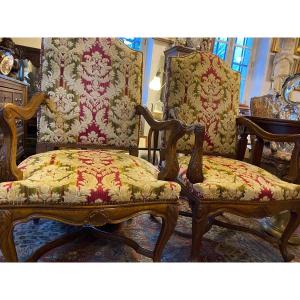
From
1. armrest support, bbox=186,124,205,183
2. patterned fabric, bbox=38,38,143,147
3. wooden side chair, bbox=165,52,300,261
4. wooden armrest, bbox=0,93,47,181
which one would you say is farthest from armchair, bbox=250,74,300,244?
wooden armrest, bbox=0,93,47,181

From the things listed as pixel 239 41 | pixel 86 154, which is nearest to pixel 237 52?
pixel 239 41

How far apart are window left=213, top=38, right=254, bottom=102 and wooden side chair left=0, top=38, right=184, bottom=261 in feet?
14.0

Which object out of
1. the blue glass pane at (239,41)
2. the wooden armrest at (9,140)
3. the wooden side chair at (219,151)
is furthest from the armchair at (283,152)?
the blue glass pane at (239,41)

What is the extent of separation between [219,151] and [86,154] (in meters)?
0.88

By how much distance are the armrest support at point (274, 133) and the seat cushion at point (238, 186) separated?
149 mm

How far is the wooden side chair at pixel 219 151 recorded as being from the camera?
1214mm

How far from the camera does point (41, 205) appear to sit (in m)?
0.95

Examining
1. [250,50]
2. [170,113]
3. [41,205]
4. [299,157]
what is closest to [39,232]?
[41,205]

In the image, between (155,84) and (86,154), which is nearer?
(86,154)

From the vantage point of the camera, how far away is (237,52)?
5.54 metres

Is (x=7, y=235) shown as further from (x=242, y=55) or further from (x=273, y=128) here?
(x=242, y=55)

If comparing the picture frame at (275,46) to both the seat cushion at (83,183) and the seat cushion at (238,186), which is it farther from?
the seat cushion at (83,183)
